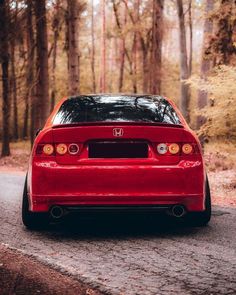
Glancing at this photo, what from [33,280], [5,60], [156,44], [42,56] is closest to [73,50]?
[42,56]

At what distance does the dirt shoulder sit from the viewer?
11.5ft

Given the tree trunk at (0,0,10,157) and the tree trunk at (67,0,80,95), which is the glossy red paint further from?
the tree trunk at (0,0,10,157)

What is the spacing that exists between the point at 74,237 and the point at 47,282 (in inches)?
62.4

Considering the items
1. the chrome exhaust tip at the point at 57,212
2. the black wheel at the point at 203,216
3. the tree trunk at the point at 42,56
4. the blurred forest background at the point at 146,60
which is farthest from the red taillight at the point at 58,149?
the tree trunk at the point at 42,56

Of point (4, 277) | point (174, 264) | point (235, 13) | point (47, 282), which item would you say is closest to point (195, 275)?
point (174, 264)

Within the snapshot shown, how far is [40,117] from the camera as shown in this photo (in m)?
21.4

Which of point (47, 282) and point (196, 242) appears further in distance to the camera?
point (196, 242)

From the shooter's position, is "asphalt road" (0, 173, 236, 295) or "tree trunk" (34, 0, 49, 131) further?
"tree trunk" (34, 0, 49, 131)

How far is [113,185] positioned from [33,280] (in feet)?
4.86

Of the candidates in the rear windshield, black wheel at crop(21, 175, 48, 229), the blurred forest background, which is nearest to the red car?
the rear windshield

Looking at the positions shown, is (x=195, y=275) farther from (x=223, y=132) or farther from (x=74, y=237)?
(x=223, y=132)

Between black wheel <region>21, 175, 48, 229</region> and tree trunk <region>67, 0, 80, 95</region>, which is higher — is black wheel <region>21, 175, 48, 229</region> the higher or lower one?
the lower one

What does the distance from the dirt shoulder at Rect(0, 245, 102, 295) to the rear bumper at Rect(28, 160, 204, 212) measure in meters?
0.83

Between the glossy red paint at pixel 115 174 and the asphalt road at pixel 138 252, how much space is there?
40 cm
